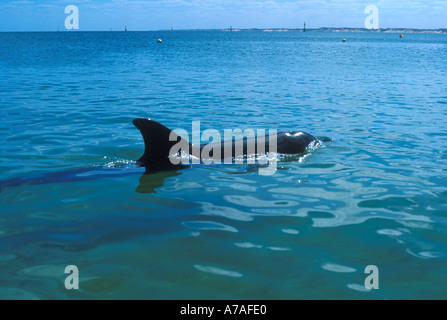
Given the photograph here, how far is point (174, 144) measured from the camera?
27.5 ft

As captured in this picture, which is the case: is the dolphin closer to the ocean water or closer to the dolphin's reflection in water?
the dolphin's reflection in water

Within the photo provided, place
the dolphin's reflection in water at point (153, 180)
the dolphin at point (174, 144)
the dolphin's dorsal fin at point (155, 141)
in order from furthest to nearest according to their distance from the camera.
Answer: the dolphin at point (174, 144)
the dolphin's dorsal fin at point (155, 141)
the dolphin's reflection in water at point (153, 180)

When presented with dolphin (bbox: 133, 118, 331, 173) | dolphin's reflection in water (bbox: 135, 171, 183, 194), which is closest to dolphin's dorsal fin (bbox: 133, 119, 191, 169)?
dolphin (bbox: 133, 118, 331, 173)

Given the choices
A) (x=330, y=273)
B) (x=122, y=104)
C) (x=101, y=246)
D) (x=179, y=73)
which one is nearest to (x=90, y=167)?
(x=101, y=246)

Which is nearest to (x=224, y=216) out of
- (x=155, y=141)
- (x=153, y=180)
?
(x=153, y=180)

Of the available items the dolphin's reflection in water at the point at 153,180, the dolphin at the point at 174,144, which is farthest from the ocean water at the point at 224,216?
the dolphin at the point at 174,144

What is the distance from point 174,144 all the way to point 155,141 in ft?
1.34

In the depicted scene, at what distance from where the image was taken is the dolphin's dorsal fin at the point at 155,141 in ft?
25.8

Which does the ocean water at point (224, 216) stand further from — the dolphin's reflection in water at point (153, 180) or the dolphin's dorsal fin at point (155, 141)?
the dolphin's dorsal fin at point (155, 141)

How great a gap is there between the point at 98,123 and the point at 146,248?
8680mm

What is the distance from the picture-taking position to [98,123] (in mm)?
13062
